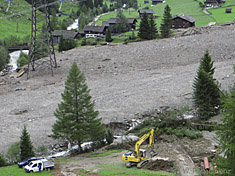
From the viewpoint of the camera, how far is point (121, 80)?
2095 inches

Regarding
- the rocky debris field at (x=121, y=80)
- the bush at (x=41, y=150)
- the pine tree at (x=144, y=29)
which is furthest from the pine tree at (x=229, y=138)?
the pine tree at (x=144, y=29)

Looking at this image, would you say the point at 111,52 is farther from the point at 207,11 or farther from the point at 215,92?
the point at 207,11

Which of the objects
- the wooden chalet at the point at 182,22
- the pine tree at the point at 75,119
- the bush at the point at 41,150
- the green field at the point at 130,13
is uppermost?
the green field at the point at 130,13

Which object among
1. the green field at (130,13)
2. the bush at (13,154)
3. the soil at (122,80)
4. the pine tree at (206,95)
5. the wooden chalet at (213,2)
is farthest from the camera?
the wooden chalet at (213,2)

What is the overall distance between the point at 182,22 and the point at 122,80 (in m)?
41.2

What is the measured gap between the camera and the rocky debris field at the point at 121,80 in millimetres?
40675

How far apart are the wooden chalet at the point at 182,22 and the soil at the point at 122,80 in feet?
33.9

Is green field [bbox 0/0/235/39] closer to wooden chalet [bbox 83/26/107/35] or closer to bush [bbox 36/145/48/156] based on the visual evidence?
wooden chalet [bbox 83/26/107/35]

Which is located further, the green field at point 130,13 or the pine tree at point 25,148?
the green field at point 130,13

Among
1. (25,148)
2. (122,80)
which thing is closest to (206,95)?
(25,148)

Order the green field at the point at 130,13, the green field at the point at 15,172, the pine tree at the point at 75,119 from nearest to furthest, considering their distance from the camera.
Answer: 1. the green field at the point at 15,172
2. the pine tree at the point at 75,119
3. the green field at the point at 130,13

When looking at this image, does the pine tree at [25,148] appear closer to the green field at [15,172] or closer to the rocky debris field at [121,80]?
the green field at [15,172]

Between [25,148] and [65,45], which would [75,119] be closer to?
[25,148]

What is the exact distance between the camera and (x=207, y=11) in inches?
4136
